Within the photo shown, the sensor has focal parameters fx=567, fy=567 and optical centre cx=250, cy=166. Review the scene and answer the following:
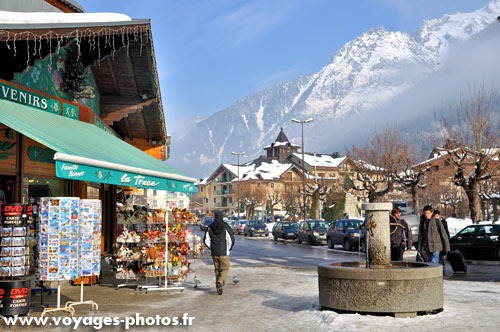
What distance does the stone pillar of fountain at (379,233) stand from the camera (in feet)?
32.6

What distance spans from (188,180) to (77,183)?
2917 millimetres

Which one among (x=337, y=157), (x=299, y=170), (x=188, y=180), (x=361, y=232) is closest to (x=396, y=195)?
(x=337, y=157)

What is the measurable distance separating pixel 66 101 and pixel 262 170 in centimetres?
10651

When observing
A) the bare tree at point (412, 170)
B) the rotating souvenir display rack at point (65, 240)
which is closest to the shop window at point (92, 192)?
the rotating souvenir display rack at point (65, 240)

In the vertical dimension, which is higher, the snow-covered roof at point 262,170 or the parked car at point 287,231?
the snow-covered roof at point 262,170

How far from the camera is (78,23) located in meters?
10.0

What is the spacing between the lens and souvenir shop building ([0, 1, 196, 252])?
9656mm

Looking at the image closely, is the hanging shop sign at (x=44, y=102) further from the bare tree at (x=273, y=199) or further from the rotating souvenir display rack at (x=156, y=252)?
the bare tree at (x=273, y=199)

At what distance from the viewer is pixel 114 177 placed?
1026cm

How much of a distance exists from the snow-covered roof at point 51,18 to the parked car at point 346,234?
64.1 ft

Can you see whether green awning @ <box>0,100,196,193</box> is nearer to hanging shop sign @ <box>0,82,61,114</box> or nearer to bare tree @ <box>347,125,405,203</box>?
hanging shop sign @ <box>0,82,61,114</box>

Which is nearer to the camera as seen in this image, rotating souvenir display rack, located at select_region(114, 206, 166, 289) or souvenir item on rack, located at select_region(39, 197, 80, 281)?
souvenir item on rack, located at select_region(39, 197, 80, 281)

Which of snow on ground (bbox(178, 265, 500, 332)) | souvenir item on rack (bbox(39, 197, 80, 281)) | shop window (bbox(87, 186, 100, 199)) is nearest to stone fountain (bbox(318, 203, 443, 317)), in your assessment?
snow on ground (bbox(178, 265, 500, 332))

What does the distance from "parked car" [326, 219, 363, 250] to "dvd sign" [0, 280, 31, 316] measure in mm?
20461
